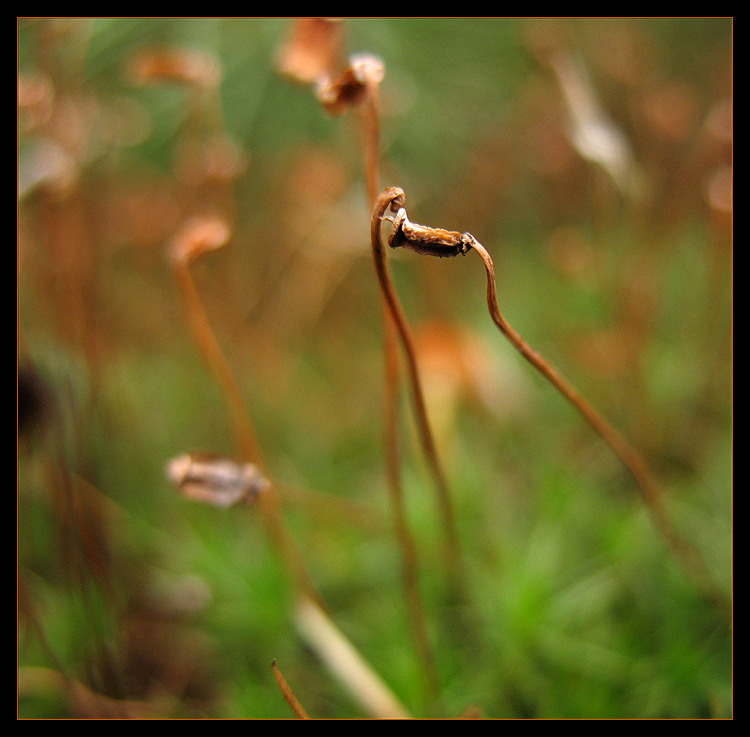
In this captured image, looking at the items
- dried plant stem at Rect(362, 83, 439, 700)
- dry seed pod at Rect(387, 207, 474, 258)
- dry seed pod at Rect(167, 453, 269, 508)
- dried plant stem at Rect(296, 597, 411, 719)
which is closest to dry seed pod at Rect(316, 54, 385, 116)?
dried plant stem at Rect(362, 83, 439, 700)

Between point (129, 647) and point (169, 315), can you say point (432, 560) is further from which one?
point (169, 315)

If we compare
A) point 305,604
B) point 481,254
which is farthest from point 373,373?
point 481,254

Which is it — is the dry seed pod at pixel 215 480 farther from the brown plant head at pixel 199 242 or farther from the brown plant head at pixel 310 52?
the brown plant head at pixel 310 52

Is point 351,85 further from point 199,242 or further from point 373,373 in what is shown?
point 373,373

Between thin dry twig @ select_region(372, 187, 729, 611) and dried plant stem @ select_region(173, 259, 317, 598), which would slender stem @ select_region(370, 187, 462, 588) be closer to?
thin dry twig @ select_region(372, 187, 729, 611)

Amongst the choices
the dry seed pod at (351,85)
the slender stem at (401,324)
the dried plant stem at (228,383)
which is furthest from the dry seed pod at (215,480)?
the dry seed pod at (351,85)
